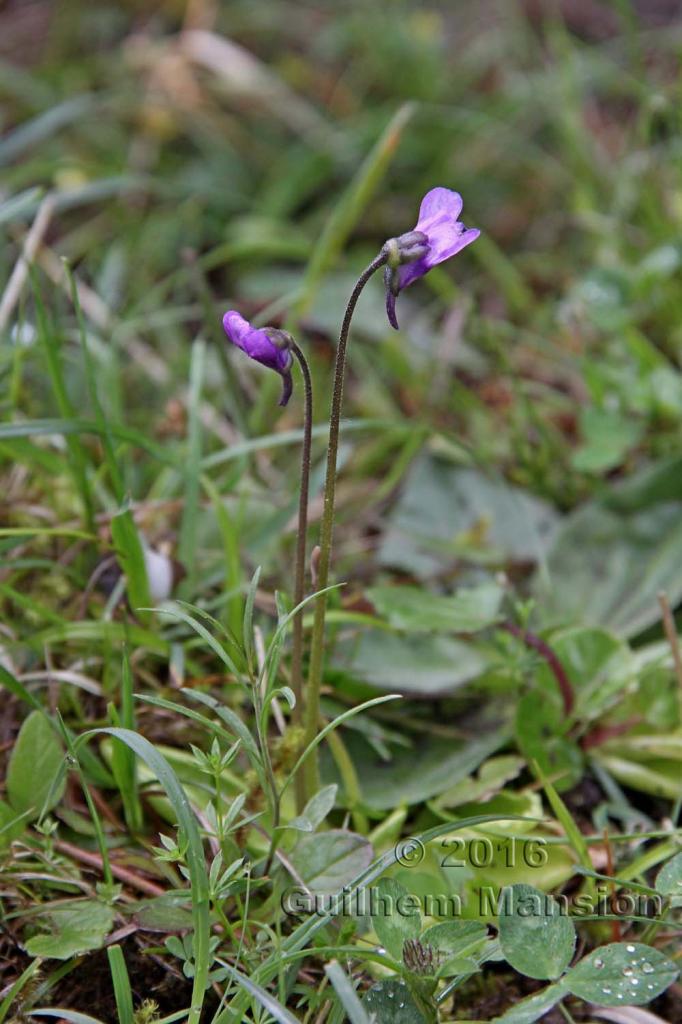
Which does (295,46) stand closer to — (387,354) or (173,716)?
(387,354)

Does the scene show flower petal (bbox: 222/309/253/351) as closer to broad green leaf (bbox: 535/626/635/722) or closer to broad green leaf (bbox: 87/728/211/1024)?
broad green leaf (bbox: 87/728/211/1024)

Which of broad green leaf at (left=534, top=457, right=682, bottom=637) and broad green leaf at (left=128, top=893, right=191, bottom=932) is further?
broad green leaf at (left=534, top=457, right=682, bottom=637)

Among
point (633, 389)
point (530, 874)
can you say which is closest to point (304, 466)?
point (530, 874)

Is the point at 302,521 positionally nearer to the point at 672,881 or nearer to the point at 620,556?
the point at 672,881

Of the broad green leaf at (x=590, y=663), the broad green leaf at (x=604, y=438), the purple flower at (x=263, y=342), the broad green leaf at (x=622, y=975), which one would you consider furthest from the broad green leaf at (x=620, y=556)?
the purple flower at (x=263, y=342)

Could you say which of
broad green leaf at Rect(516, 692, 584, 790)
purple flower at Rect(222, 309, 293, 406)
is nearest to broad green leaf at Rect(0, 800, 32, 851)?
purple flower at Rect(222, 309, 293, 406)

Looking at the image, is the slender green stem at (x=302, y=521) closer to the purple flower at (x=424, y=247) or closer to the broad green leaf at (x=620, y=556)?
the purple flower at (x=424, y=247)

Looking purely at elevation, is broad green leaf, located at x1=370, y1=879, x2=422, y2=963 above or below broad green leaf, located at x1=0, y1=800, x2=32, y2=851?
below
